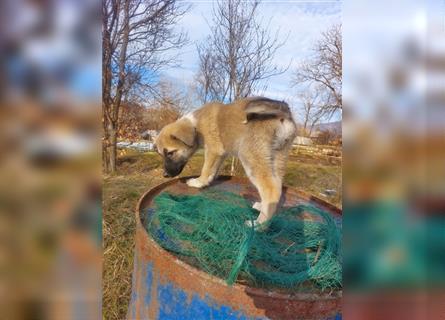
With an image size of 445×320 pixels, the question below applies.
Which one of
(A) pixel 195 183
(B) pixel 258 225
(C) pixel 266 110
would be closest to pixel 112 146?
(A) pixel 195 183

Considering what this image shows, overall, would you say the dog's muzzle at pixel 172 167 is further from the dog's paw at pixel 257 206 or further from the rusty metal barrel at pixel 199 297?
the rusty metal barrel at pixel 199 297

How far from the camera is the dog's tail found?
249 centimetres

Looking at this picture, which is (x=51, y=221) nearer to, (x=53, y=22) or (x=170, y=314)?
(x=53, y=22)

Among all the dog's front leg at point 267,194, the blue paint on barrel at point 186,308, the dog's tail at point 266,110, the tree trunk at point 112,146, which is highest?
the dog's tail at point 266,110

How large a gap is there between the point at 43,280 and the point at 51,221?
103mm

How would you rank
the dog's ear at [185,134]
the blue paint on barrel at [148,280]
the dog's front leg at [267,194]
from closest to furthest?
the blue paint on barrel at [148,280] → the dog's front leg at [267,194] → the dog's ear at [185,134]

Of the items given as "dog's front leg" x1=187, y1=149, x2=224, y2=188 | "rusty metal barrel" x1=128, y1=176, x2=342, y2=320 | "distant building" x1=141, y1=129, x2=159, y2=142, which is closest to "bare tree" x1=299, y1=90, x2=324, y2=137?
"dog's front leg" x1=187, y1=149, x2=224, y2=188

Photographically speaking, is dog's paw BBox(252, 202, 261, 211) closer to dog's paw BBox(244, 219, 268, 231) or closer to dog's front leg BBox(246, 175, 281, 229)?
dog's front leg BBox(246, 175, 281, 229)

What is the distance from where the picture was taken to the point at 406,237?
2.03 ft

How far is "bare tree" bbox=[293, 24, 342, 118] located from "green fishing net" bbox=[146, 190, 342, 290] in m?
1.05

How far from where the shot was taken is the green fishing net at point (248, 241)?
55.3 inches

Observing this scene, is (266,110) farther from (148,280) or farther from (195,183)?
(148,280)

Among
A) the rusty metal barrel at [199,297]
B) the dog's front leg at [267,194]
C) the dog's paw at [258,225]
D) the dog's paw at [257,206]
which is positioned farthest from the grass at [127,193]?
the rusty metal barrel at [199,297]

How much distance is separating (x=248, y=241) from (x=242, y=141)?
3.76 ft
